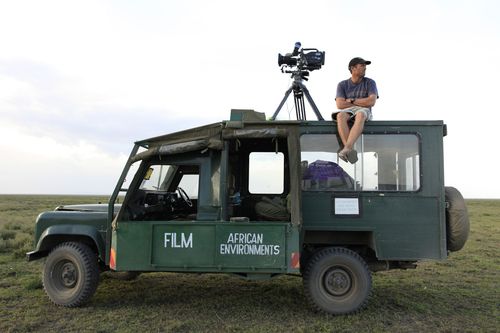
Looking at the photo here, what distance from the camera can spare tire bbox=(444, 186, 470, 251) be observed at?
5484 millimetres

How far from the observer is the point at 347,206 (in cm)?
561

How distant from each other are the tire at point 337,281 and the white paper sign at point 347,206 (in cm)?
49

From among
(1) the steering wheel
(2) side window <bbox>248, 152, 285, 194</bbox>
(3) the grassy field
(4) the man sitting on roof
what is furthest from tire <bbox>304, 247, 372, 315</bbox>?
(1) the steering wheel

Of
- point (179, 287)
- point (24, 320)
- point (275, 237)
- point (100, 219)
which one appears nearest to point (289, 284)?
point (179, 287)

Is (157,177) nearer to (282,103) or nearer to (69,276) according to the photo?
(69,276)

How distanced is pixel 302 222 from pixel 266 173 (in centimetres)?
149

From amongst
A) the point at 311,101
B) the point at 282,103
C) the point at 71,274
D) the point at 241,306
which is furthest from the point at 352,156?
the point at 71,274

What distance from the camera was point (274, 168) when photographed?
6797mm

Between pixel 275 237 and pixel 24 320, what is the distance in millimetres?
3248

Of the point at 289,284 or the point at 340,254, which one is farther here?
the point at 289,284

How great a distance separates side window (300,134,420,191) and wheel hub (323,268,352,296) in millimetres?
1087

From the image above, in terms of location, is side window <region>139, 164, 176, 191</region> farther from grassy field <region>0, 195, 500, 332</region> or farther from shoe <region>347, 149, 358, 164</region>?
shoe <region>347, 149, 358, 164</region>

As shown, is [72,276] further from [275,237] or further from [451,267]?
[451,267]

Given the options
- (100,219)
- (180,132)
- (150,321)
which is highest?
(180,132)
